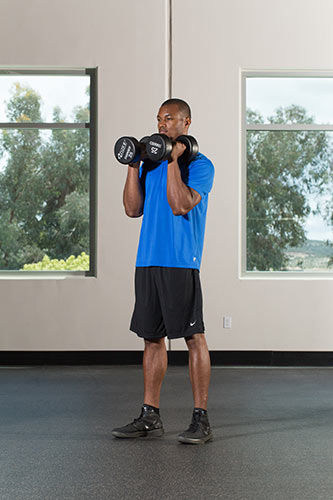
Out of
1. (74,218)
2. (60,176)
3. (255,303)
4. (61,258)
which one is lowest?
(255,303)

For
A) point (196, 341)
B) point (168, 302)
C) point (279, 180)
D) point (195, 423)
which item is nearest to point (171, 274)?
point (168, 302)

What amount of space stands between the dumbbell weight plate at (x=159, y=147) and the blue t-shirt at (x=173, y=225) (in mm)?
218

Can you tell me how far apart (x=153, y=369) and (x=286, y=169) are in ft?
8.97

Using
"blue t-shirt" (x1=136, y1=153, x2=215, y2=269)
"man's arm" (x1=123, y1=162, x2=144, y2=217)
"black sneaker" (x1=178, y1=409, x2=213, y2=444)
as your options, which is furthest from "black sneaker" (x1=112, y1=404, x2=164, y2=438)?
"man's arm" (x1=123, y1=162, x2=144, y2=217)

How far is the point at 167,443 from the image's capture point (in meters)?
2.75

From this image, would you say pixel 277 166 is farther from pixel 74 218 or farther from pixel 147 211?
pixel 147 211

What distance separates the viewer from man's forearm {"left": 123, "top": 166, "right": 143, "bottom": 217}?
285 centimetres

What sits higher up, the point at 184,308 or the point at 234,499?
the point at 184,308

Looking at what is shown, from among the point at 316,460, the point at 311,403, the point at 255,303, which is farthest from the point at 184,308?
the point at 255,303

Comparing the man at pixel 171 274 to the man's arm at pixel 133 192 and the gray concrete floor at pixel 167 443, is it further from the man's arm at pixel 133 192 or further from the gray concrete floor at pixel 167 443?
the gray concrete floor at pixel 167 443

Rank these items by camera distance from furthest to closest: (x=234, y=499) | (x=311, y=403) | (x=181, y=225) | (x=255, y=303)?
(x=255, y=303) < (x=311, y=403) < (x=181, y=225) < (x=234, y=499)

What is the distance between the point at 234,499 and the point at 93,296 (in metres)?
2.98

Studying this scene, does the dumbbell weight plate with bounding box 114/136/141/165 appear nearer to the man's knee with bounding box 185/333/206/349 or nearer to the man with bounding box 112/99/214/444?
the man with bounding box 112/99/214/444

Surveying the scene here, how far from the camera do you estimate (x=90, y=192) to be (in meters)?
5.11
